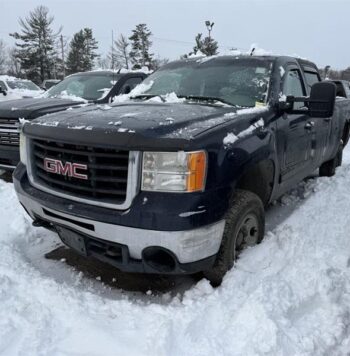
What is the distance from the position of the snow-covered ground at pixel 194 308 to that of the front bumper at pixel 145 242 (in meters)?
0.30

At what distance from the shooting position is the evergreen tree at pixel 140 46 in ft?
154

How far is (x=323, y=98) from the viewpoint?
380 cm

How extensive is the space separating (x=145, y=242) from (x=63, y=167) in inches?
32.8

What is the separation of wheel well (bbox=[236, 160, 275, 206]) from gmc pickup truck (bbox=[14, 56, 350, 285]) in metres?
0.01

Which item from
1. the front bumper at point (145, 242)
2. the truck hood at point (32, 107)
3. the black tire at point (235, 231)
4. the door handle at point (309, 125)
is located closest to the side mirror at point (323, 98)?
the door handle at point (309, 125)

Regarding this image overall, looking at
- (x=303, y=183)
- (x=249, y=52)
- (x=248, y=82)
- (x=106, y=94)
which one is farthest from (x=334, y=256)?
(x=106, y=94)

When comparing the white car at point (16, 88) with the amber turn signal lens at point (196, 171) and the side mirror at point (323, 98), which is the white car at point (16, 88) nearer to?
the side mirror at point (323, 98)

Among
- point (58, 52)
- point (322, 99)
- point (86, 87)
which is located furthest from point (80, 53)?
point (322, 99)

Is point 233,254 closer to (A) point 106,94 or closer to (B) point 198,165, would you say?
(B) point 198,165

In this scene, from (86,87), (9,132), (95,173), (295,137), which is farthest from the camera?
(86,87)

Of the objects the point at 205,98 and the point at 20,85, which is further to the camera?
the point at 20,85

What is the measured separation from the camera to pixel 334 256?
3645mm

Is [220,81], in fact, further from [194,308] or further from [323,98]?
[194,308]

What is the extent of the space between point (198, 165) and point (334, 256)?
1.64m
